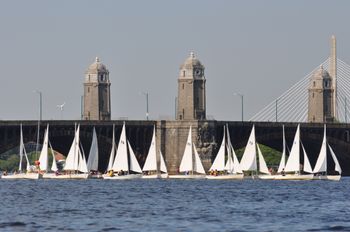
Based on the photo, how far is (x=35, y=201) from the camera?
5428 inches

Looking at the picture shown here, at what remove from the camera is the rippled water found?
106375 mm

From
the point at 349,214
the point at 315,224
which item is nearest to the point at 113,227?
the point at 315,224

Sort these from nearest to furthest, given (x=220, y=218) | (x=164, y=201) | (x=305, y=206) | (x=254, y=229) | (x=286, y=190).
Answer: (x=254, y=229) < (x=220, y=218) < (x=305, y=206) < (x=164, y=201) < (x=286, y=190)

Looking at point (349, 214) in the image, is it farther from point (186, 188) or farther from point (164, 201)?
point (186, 188)

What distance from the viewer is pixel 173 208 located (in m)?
127

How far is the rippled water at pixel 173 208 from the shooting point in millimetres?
106375

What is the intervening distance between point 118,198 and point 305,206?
21.4 meters

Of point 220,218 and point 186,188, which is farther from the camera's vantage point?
point 186,188

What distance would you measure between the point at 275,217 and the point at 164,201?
87.5 feet

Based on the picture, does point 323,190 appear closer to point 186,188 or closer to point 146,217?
point 186,188

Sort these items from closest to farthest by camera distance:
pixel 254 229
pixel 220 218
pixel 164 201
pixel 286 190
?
pixel 254 229 → pixel 220 218 → pixel 164 201 → pixel 286 190

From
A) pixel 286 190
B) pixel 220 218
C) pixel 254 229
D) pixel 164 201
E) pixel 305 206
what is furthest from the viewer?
pixel 286 190

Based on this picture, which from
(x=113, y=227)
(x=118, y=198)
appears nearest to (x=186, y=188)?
(x=118, y=198)

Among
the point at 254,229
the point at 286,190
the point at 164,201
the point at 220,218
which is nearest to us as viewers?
the point at 254,229
